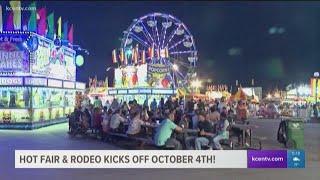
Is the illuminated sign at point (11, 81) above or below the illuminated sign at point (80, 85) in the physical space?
above

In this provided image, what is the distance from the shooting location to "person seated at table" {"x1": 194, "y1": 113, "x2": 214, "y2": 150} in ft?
22.5

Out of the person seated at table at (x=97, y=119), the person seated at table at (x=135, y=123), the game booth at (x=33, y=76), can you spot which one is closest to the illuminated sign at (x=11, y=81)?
the game booth at (x=33, y=76)

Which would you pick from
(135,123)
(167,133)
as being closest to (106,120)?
(135,123)

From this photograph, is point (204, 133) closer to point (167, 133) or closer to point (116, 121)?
point (167, 133)

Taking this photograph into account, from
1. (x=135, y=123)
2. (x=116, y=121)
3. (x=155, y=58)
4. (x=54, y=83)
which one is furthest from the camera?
(x=54, y=83)

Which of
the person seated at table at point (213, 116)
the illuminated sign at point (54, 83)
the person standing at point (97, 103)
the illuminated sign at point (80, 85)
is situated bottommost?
the person seated at table at point (213, 116)

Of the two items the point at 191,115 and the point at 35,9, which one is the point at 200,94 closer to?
the point at 191,115

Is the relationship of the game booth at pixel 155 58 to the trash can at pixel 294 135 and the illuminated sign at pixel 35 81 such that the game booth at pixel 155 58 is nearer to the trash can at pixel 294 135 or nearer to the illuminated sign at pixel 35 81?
the trash can at pixel 294 135

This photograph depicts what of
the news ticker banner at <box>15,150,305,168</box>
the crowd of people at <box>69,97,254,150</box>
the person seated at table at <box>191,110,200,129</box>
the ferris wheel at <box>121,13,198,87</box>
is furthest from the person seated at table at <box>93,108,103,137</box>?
the news ticker banner at <box>15,150,305,168</box>

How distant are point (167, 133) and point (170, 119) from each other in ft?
0.85

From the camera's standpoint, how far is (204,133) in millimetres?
7207

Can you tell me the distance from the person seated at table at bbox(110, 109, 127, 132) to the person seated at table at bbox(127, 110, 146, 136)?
334 millimetres

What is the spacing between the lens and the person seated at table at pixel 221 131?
6.83m

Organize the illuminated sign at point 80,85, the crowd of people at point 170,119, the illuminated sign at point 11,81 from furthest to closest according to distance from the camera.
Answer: the illuminated sign at point 11,81
the illuminated sign at point 80,85
the crowd of people at point 170,119
